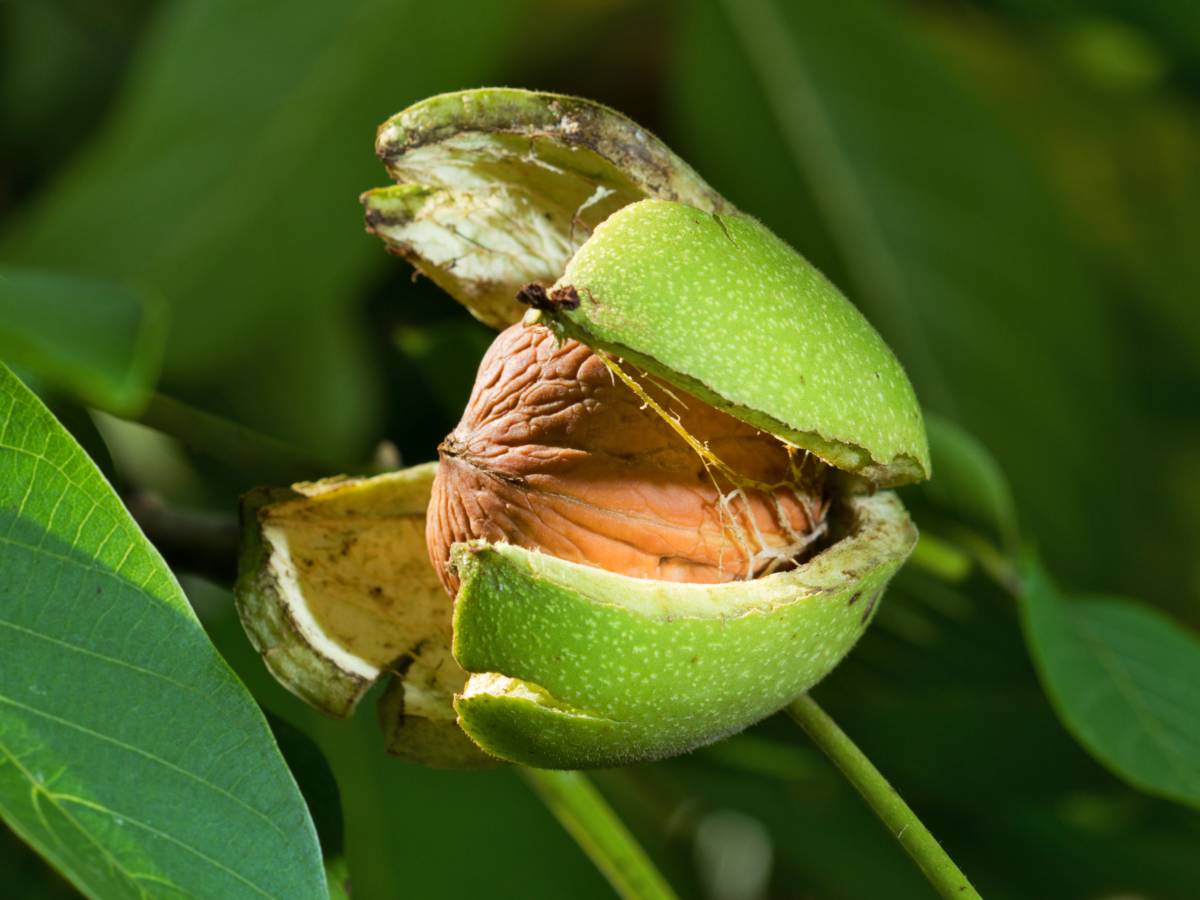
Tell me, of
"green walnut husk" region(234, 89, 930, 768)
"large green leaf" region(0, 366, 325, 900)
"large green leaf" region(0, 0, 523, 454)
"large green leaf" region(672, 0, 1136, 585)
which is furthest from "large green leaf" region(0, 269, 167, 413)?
"large green leaf" region(672, 0, 1136, 585)

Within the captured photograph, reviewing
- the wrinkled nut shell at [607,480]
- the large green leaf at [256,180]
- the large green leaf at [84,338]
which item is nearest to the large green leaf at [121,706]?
the large green leaf at [84,338]

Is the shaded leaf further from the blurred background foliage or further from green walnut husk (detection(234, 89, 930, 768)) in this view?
green walnut husk (detection(234, 89, 930, 768))

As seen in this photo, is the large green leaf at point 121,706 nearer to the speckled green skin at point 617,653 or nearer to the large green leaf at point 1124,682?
the speckled green skin at point 617,653

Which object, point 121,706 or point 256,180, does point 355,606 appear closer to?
point 121,706

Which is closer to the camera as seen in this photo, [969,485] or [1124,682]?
[1124,682]

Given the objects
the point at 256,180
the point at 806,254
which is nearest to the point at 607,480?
the point at 256,180

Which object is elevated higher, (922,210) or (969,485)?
(922,210)
